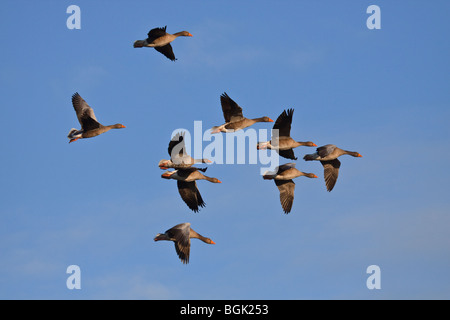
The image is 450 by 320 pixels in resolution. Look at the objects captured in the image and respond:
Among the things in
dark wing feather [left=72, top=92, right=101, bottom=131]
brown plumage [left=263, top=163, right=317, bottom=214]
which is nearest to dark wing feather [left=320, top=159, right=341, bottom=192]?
brown plumage [left=263, top=163, right=317, bottom=214]

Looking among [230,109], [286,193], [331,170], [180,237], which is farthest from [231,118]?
[180,237]

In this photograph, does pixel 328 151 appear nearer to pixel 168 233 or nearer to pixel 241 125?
pixel 241 125

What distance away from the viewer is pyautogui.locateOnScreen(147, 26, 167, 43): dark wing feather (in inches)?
1353

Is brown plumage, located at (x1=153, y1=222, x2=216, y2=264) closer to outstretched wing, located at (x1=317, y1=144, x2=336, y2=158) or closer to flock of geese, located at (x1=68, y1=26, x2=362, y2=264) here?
flock of geese, located at (x1=68, y1=26, x2=362, y2=264)

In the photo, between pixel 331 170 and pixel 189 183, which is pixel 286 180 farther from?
pixel 189 183

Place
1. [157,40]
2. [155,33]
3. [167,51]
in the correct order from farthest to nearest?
[167,51]
[157,40]
[155,33]

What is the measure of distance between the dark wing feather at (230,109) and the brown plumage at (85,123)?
205 inches

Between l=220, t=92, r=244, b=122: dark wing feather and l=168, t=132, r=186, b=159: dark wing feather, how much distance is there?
8.26 feet

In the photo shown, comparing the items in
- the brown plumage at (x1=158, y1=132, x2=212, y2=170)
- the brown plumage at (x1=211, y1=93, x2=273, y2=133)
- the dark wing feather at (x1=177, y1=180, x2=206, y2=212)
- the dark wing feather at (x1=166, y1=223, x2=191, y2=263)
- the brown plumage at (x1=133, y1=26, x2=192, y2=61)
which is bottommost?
the dark wing feather at (x1=166, y1=223, x2=191, y2=263)

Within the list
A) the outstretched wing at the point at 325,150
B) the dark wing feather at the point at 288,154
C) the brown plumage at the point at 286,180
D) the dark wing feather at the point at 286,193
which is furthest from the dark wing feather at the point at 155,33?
the outstretched wing at the point at 325,150

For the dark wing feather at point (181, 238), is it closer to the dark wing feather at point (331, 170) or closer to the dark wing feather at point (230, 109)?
the dark wing feather at point (230, 109)

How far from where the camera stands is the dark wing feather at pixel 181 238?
3023 centimetres

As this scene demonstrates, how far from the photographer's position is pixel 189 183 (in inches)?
1325

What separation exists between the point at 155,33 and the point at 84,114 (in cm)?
428
